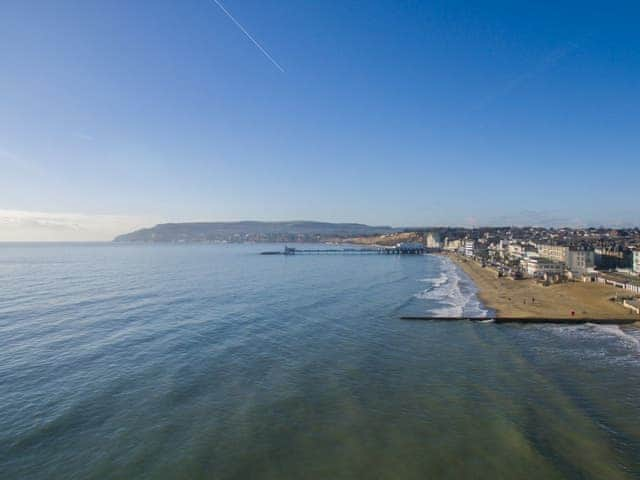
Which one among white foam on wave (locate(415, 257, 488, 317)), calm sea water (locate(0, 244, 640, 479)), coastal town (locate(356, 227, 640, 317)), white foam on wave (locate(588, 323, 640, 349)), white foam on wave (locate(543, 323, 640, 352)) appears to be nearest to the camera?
calm sea water (locate(0, 244, 640, 479))

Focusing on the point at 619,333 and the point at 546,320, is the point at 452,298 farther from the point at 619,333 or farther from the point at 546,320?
the point at 619,333

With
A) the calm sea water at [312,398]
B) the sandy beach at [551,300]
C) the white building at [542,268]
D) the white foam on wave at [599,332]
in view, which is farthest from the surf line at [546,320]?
the white building at [542,268]

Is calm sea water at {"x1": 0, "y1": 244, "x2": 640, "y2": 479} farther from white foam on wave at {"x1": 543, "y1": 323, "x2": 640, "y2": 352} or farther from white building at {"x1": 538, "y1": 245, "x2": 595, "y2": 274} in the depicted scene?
white building at {"x1": 538, "y1": 245, "x2": 595, "y2": 274}

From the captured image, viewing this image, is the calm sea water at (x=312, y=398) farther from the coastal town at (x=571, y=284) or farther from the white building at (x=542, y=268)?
the white building at (x=542, y=268)

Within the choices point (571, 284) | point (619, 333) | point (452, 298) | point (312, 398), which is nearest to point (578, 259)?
point (571, 284)

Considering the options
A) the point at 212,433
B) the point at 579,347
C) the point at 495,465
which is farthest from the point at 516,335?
the point at 212,433

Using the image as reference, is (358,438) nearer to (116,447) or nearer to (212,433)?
(212,433)

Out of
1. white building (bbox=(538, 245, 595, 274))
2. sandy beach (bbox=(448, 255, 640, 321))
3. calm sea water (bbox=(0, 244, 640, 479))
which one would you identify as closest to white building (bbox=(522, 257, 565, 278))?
white building (bbox=(538, 245, 595, 274))
